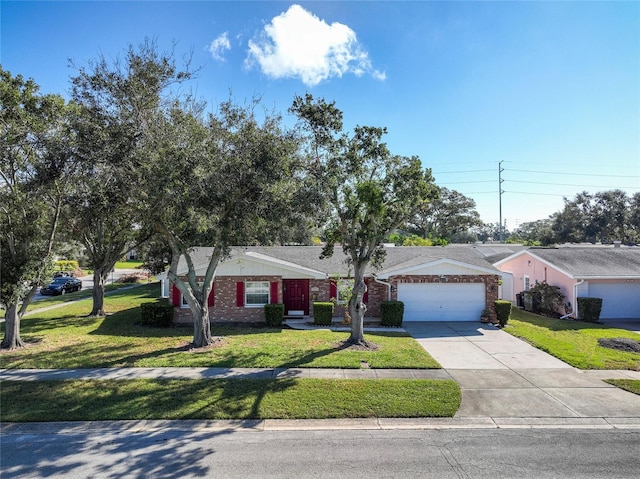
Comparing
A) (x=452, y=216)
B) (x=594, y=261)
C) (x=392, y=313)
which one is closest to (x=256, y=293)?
(x=392, y=313)

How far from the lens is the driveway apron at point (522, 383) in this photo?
8.99 m

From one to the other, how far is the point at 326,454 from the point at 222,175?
796 cm

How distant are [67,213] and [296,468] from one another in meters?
15.0

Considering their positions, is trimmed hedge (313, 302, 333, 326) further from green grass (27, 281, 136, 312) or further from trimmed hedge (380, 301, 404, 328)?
green grass (27, 281, 136, 312)

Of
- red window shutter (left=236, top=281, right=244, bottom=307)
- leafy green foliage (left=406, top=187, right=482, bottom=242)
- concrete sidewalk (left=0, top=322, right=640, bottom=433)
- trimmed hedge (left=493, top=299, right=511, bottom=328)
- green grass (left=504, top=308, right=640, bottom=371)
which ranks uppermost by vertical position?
leafy green foliage (left=406, top=187, right=482, bottom=242)

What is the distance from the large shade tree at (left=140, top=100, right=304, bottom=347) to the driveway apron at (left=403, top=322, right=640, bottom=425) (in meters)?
7.44

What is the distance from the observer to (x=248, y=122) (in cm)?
1194

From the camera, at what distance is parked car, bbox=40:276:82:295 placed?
101ft

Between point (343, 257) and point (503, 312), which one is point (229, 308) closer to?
point (343, 257)

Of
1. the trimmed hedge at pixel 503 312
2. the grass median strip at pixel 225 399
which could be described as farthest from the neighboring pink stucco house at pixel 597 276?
the grass median strip at pixel 225 399

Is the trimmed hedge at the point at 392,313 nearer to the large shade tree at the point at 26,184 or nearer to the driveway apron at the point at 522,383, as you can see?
the driveway apron at the point at 522,383

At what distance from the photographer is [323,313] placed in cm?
1839

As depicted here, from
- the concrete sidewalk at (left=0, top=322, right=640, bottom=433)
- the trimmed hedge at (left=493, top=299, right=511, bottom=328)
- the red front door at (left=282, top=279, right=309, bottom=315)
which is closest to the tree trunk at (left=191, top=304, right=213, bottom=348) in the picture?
the concrete sidewalk at (left=0, top=322, right=640, bottom=433)

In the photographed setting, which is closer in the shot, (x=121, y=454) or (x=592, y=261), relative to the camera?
(x=121, y=454)
